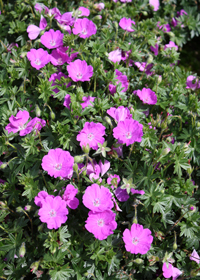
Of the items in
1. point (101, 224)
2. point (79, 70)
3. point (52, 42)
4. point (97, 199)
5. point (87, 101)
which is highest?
point (52, 42)

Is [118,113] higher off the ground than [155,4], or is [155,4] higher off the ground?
[155,4]

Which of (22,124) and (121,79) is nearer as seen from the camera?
(22,124)

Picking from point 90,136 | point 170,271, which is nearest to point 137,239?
point 170,271

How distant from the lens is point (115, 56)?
285cm

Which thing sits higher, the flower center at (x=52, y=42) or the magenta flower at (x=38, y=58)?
the flower center at (x=52, y=42)

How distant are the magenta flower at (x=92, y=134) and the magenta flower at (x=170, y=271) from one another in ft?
3.81

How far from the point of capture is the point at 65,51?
8.75ft

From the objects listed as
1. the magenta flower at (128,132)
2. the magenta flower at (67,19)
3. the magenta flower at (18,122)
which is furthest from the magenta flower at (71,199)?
the magenta flower at (67,19)

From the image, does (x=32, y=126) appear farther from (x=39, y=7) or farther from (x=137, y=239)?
(x=39, y=7)

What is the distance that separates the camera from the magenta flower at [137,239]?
1.99m

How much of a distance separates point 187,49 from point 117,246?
3.48 m

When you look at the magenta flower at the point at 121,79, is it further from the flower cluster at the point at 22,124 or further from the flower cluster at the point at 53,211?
the flower cluster at the point at 53,211

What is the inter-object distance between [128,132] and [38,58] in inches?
48.4

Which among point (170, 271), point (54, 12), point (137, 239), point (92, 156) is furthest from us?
point (54, 12)
